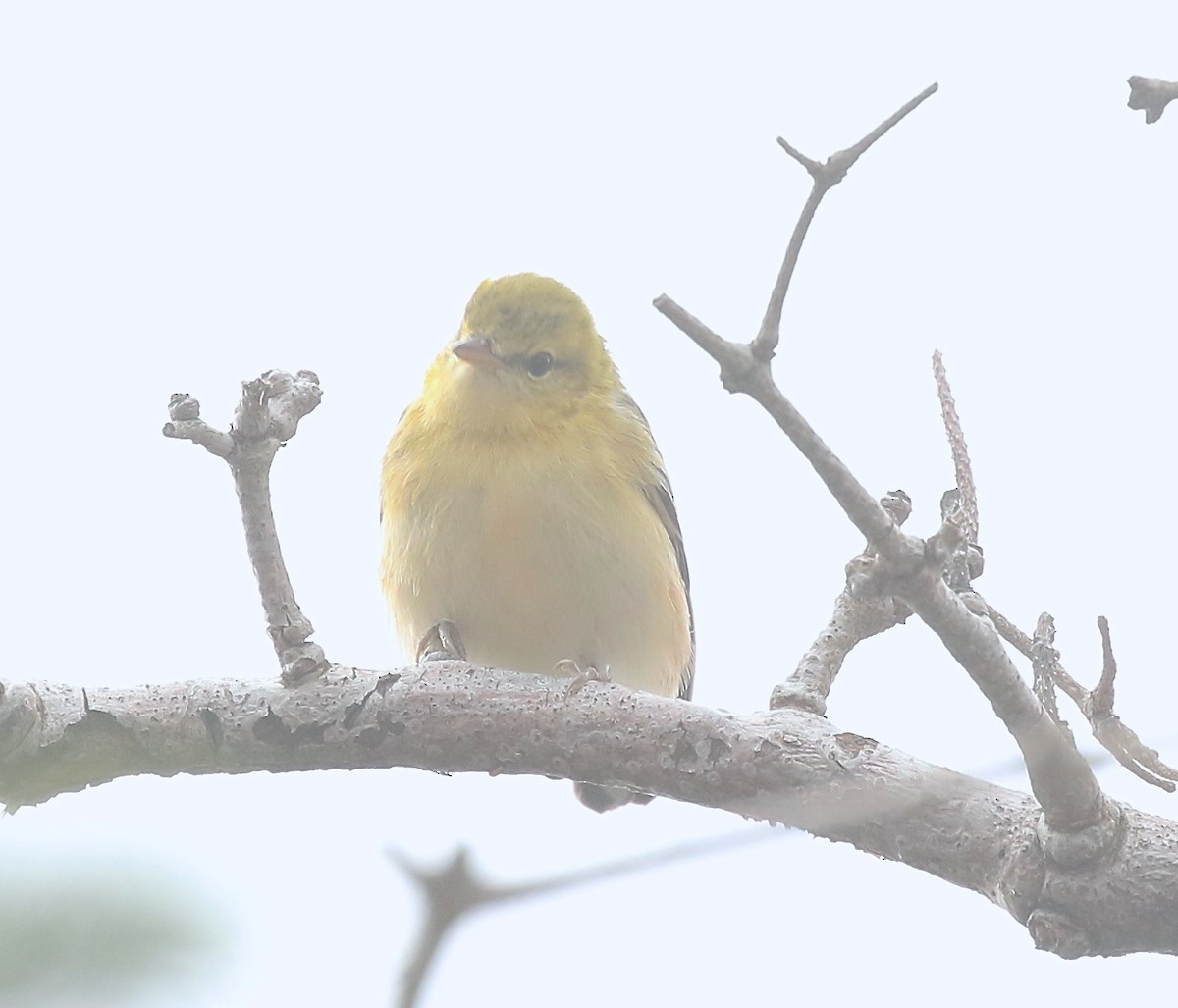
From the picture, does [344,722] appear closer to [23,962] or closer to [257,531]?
[257,531]

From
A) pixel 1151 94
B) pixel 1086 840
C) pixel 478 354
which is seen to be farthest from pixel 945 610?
pixel 478 354

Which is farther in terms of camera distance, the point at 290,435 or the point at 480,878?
the point at 290,435

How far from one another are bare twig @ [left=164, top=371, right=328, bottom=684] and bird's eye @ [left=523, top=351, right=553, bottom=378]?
1684 mm

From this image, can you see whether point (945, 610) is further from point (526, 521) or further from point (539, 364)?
point (539, 364)

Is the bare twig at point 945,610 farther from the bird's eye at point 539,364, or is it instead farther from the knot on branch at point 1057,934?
the bird's eye at point 539,364

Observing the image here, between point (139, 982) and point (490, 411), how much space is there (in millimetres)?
3732

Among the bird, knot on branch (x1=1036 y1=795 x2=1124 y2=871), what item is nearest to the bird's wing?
the bird

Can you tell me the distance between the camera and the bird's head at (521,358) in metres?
4.75

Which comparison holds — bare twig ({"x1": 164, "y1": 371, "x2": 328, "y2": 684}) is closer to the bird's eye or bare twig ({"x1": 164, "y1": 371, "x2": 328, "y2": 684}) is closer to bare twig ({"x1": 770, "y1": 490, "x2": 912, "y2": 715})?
bare twig ({"x1": 770, "y1": 490, "x2": 912, "y2": 715})

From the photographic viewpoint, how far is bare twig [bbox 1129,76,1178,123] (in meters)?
2.37

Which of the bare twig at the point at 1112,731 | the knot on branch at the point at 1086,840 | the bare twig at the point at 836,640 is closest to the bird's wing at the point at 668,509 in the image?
the bare twig at the point at 836,640

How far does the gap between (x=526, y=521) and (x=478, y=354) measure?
0.72 metres

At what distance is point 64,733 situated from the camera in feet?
10.1

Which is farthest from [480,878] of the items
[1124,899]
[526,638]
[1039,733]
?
[526,638]
